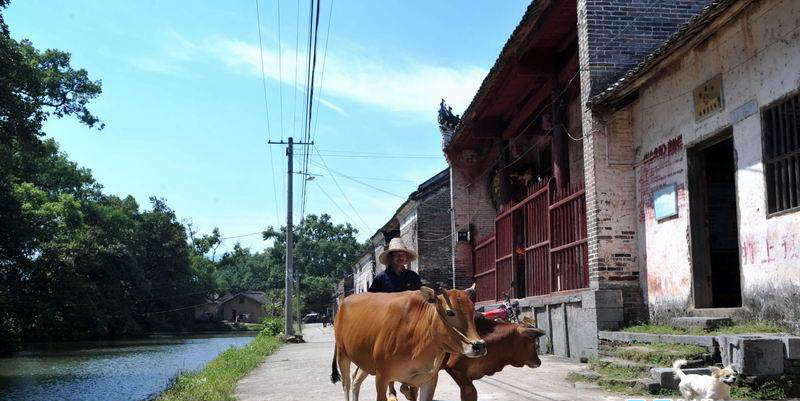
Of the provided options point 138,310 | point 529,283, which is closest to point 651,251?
point 529,283

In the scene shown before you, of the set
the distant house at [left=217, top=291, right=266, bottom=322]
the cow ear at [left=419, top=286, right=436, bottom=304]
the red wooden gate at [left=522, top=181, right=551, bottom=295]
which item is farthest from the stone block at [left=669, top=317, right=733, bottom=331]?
the distant house at [left=217, top=291, right=266, bottom=322]

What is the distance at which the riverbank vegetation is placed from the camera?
1947cm

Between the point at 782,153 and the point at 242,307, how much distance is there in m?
89.1

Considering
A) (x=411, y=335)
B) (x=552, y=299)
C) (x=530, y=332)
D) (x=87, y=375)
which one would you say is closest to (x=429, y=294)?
(x=411, y=335)

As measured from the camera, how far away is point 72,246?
41.7 metres

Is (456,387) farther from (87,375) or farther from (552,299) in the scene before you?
(87,375)

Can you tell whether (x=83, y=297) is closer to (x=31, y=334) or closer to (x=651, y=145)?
(x=31, y=334)

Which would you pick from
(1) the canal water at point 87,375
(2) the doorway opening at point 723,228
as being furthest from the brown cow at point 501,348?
(1) the canal water at point 87,375

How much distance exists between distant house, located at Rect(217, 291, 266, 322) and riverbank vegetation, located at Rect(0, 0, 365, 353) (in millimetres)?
4313

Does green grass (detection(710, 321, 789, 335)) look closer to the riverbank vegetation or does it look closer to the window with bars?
the window with bars

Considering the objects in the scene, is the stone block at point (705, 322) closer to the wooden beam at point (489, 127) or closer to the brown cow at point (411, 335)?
the brown cow at point (411, 335)

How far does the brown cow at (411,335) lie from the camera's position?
5012mm

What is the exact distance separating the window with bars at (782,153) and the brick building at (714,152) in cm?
1

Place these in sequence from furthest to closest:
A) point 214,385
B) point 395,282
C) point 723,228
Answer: point 723,228
point 214,385
point 395,282
